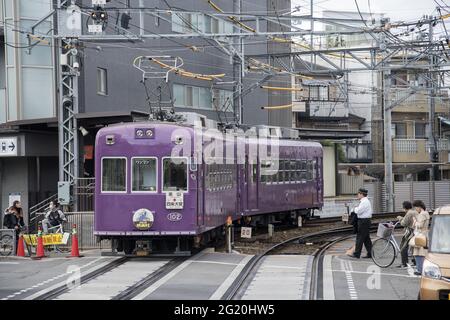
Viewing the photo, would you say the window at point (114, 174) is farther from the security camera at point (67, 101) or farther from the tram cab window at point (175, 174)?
the security camera at point (67, 101)

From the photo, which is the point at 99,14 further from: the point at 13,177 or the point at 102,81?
the point at 13,177

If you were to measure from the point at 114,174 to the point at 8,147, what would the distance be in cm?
854

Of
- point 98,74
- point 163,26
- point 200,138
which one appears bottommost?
point 200,138

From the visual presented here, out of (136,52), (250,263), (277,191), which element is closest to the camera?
(250,263)

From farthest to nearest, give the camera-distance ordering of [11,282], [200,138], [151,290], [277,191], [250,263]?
[277,191], [200,138], [250,263], [11,282], [151,290]

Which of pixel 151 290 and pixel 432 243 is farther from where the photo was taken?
pixel 151 290

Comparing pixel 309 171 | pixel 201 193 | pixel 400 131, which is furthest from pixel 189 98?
pixel 400 131

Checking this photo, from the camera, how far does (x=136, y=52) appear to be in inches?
→ 1179

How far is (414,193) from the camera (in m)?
39.8

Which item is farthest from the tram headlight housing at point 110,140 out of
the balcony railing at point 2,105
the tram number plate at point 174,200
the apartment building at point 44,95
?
the balcony railing at point 2,105

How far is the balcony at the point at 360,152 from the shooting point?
51406mm

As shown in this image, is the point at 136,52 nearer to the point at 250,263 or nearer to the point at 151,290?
the point at 250,263

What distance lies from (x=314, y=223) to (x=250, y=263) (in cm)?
1438

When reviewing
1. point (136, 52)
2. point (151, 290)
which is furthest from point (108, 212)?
point (136, 52)
